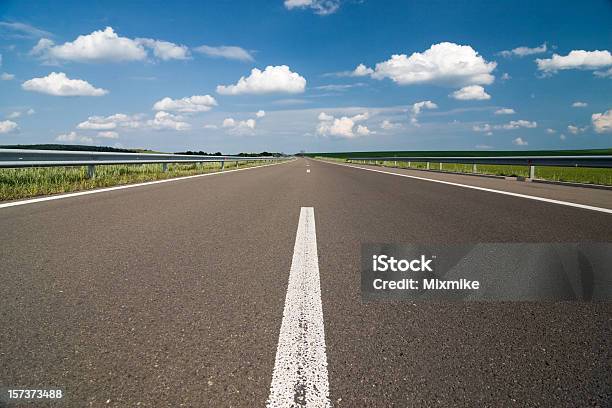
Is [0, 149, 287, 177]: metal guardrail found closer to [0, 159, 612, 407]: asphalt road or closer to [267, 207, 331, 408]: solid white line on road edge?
[0, 159, 612, 407]: asphalt road

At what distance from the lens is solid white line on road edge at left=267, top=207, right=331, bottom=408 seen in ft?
5.09

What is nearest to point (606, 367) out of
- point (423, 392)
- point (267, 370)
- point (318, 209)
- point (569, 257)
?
point (423, 392)

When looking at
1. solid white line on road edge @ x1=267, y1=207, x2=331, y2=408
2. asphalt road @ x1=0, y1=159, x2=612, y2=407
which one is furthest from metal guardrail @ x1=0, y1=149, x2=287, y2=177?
solid white line on road edge @ x1=267, y1=207, x2=331, y2=408

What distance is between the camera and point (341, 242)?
418cm

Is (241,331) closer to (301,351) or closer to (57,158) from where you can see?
(301,351)

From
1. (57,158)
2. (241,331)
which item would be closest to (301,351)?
(241,331)

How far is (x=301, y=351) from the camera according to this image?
6.19 feet

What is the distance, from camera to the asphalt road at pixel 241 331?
5.32ft

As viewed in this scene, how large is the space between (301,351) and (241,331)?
408mm

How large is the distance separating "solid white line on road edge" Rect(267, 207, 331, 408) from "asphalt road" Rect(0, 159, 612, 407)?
47mm

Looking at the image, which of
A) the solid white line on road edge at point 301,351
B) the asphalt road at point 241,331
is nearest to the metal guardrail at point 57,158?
the asphalt road at point 241,331

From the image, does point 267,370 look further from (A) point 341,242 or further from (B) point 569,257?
(B) point 569,257

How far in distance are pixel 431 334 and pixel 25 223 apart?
17.6 feet

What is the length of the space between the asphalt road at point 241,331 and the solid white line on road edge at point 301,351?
5 cm
